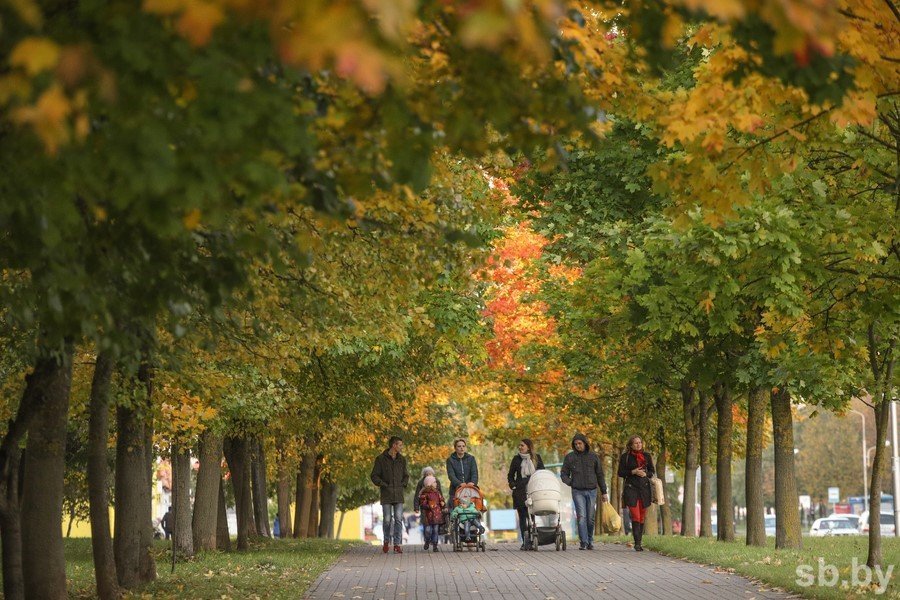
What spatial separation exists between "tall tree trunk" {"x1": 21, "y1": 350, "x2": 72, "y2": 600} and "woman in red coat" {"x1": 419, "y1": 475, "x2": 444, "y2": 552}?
12769mm

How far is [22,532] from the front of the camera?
12227mm

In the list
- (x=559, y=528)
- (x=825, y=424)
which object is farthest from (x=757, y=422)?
(x=825, y=424)

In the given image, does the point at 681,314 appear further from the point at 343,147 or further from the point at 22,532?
the point at 343,147

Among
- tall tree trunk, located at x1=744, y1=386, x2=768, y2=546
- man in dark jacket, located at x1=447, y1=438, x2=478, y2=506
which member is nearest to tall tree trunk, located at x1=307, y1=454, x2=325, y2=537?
man in dark jacket, located at x1=447, y1=438, x2=478, y2=506

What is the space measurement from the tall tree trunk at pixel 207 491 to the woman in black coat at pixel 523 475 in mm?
5698

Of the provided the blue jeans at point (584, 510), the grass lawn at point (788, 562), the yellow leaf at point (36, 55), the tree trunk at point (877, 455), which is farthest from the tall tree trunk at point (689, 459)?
the yellow leaf at point (36, 55)

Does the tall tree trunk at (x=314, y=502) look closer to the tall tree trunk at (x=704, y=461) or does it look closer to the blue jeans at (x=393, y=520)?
the tall tree trunk at (x=704, y=461)

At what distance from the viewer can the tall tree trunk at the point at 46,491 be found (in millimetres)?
12023

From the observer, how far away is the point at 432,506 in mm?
24766

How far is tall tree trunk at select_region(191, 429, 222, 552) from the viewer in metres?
26.0

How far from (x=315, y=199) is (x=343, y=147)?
30cm

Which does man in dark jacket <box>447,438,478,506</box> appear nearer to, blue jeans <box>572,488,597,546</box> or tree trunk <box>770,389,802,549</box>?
blue jeans <box>572,488,597,546</box>

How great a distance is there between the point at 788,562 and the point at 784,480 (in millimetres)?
6530

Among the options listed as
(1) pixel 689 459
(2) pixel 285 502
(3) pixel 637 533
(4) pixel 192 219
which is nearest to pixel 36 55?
(4) pixel 192 219
